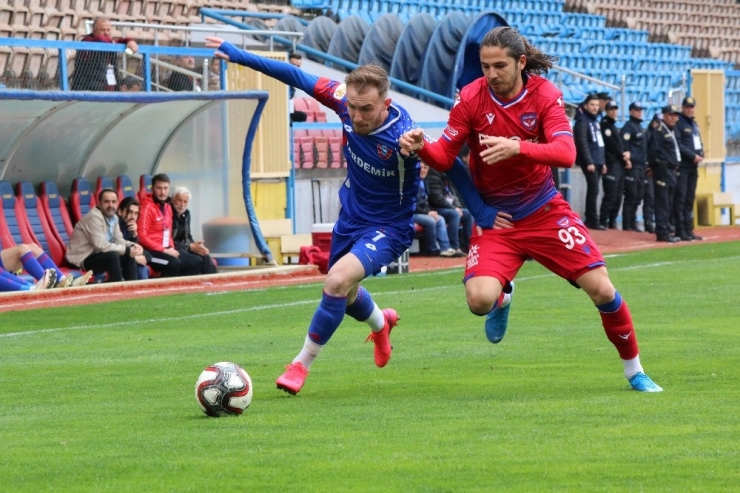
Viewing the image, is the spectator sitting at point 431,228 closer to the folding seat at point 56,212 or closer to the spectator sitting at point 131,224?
the spectator sitting at point 131,224

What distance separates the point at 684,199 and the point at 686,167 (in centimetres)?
56

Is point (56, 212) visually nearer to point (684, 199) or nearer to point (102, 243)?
point (102, 243)

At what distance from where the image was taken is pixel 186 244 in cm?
1759

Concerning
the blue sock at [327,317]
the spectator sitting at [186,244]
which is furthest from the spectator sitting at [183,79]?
the blue sock at [327,317]

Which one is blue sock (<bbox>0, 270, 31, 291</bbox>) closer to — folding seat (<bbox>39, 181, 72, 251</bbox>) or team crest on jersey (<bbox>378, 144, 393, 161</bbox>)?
folding seat (<bbox>39, 181, 72, 251</bbox>)

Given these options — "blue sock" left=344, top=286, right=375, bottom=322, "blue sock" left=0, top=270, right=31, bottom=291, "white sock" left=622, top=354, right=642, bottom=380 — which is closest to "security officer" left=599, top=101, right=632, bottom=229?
"blue sock" left=0, top=270, right=31, bottom=291

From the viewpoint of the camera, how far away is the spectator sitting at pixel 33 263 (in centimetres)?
1533

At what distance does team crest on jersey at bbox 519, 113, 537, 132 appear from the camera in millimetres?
7473

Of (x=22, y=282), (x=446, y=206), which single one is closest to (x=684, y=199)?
(x=446, y=206)

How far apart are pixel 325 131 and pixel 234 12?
14.4 ft

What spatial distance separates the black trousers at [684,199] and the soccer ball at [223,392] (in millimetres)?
17906

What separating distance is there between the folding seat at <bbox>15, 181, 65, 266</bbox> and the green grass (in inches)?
123

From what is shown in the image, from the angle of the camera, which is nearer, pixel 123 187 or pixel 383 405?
pixel 383 405

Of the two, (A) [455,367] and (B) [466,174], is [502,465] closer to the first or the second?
(B) [466,174]
